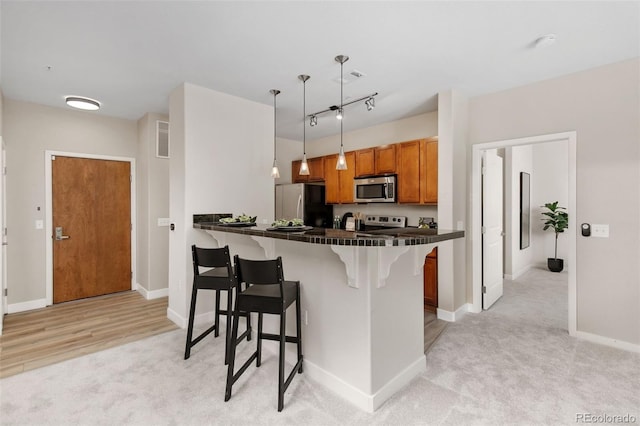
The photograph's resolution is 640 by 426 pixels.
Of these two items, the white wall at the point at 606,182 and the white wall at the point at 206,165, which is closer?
the white wall at the point at 606,182

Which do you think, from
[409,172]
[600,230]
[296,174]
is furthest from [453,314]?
[296,174]

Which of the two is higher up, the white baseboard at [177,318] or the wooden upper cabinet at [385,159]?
the wooden upper cabinet at [385,159]

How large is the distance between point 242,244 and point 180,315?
1081 millimetres

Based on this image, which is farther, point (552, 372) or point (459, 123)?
point (459, 123)

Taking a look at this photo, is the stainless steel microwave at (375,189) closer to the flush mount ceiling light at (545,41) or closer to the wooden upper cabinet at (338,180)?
the wooden upper cabinet at (338,180)

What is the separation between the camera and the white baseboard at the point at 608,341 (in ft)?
9.36

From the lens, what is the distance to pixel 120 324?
349cm

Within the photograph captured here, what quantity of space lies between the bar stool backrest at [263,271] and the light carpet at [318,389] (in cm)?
84

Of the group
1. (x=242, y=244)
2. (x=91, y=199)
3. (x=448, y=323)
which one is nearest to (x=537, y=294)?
(x=448, y=323)

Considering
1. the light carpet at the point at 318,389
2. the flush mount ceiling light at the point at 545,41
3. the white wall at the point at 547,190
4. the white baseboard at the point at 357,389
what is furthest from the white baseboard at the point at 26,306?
the white wall at the point at 547,190

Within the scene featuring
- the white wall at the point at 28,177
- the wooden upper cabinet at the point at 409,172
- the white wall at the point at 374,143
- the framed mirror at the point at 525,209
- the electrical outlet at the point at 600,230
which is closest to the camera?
the electrical outlet at the point at 600,230

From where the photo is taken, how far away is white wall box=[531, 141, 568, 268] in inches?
254

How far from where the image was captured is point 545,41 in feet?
A: 8.25

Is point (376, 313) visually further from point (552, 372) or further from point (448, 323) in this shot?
point (448, 323)
